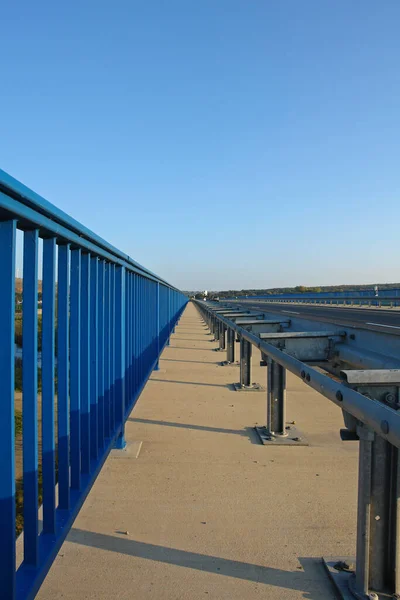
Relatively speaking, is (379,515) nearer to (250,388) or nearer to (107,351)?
(107,351)

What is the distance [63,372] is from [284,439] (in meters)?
3.76

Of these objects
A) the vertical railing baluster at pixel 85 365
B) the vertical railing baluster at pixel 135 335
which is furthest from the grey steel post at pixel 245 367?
the vertical railing baluster at pixel 85 365

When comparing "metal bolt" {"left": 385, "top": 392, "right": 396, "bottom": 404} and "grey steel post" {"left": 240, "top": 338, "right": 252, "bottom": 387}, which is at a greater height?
"metal bolt" {"left": 385, "top": 392, "right": 396, "bottom": 404}

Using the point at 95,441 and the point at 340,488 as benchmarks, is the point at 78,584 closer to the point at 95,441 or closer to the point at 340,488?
the point at 95,441

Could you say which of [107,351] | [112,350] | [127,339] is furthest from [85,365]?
[127,339]

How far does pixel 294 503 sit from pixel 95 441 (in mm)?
1853

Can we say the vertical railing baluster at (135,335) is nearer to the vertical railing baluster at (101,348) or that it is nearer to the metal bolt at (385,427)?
the vertical railing baluster at (101,348)

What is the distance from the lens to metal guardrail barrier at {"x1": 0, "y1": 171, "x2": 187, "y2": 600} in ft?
6.60

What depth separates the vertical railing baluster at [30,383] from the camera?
7.56ft

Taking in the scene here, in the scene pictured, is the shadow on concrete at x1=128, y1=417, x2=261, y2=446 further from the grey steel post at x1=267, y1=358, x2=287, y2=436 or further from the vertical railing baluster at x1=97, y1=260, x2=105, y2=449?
the vertical railing baluster at x1=97, y1=260, x2=105, y2=449

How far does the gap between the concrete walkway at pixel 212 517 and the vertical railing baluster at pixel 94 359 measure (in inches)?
27.3

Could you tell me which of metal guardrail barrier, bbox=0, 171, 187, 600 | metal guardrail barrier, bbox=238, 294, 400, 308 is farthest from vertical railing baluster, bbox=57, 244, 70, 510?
metal guardrail barrier, bbox=238, 294, 400, 308

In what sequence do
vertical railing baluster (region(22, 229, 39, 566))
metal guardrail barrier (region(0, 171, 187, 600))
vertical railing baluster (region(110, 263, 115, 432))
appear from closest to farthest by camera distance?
metal guardrail barrier (region(0, 171, 187, 600)) < vertical railing baluster (region(22, 229, 39, 566)) < vertical railing baluster (region(110, 263, 115, 432))

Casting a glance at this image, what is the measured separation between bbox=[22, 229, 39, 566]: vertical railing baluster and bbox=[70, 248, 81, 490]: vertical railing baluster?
914mm
